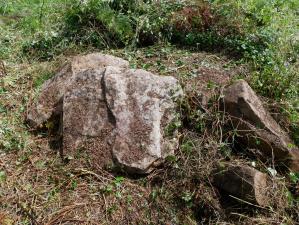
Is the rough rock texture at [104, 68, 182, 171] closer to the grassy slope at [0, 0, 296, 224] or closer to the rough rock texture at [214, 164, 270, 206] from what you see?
the grassy slope at [0, 0, 296, 224]

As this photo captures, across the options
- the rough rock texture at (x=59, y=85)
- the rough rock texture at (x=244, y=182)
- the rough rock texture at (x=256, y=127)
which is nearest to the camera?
the rough rock texture at (x=244, y=182)

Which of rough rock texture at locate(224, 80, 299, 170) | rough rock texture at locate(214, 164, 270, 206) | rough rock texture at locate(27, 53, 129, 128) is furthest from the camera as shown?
rough rock texture at locate(27, 53, 129, 128)

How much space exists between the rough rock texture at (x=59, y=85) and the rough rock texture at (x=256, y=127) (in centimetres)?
148

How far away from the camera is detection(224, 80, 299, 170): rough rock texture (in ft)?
12.8

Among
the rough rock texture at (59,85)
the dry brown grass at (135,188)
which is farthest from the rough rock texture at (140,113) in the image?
the rough rock texture at (59,85)

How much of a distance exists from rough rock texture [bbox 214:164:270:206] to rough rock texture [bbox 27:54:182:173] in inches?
22.1

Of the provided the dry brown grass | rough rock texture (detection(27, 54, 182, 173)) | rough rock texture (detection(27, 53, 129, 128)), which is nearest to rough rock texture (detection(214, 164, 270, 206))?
the dry brown grass

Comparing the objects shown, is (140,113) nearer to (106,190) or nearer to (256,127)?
(106,190)

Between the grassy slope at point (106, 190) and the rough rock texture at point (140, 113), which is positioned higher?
the rough rock texture at point (140, 113)

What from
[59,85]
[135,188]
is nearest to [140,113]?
[135,188]

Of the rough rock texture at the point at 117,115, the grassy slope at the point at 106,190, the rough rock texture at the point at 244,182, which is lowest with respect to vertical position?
the grassy slope at the point at 106,190

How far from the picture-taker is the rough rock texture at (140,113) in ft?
13.0

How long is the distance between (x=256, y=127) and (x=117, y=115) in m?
1.36

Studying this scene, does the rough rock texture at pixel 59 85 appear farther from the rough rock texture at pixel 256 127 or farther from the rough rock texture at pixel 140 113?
the rough rock texture at pixel 256 127
